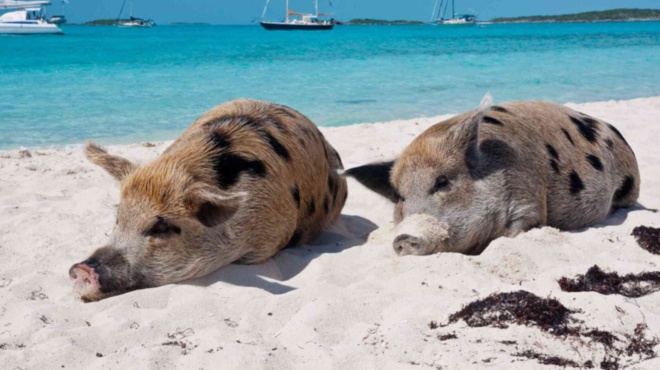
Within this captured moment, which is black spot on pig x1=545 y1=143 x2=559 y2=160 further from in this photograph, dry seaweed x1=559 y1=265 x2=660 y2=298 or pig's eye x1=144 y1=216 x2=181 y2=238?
pig's eye x1=144 y1=216 x2=181 y2=238

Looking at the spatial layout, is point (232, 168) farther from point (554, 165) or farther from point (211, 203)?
point (554, 165)

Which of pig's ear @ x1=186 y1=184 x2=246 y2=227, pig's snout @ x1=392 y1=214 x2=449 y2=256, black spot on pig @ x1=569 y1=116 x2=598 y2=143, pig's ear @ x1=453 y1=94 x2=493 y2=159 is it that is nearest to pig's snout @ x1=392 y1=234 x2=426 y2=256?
pig's snout @ x1=392 y1=214 x2=449 y2=256

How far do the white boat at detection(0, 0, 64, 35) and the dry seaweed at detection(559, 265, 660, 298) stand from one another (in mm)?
68699

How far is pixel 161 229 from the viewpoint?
5098 mm

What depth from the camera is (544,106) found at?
6.78m

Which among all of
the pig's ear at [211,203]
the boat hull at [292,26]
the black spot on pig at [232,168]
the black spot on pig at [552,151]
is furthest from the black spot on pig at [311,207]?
the boat hull at [292,26]

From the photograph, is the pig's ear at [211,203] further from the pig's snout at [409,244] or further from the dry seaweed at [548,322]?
the dry seaweed at [548,322]

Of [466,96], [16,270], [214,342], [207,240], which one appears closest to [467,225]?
[207,240]

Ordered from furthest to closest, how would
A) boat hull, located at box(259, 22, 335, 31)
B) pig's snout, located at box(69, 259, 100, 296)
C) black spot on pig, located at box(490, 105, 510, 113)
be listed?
boat hull, located at box(259, 22, 335, 31)
black spot on pig, located at box(490, 105, 510, 113)
pig's snout, located at box(69, 259, 100, 296)

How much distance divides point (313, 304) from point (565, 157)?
2968mm

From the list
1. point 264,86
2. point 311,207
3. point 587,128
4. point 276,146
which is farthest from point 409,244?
point 264,86

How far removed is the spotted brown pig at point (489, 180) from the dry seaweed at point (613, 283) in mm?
1022

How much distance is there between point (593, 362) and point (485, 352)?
1.60 feet

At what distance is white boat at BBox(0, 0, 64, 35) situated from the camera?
217ft
